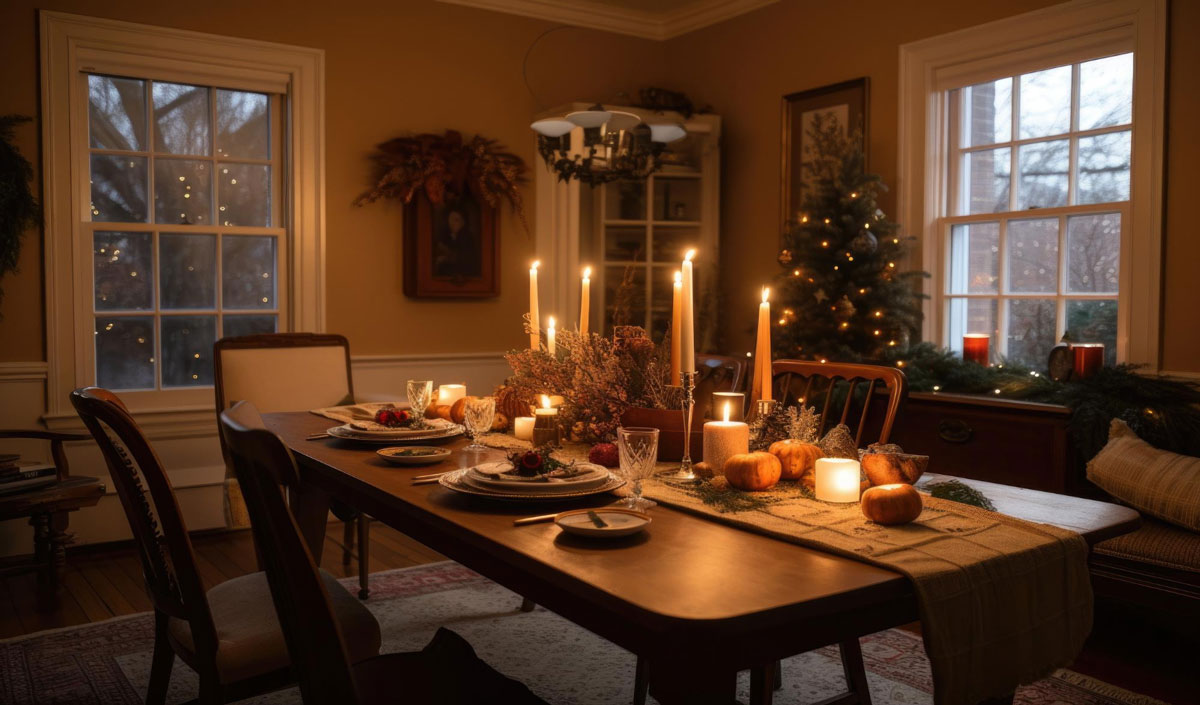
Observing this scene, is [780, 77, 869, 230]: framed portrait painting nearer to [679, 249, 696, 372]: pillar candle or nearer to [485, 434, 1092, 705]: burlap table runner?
[679, 249, 696, 372]: pillar candle

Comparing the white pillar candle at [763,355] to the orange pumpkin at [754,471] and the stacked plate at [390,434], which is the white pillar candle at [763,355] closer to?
the orange pumpkin at [754,471]

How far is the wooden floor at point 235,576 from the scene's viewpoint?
8.79ft

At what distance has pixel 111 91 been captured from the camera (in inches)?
161

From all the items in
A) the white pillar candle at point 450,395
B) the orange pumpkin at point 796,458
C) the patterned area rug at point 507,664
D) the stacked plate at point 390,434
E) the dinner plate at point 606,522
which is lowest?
the patterned area rug at point 507,664

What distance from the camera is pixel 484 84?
494 cm

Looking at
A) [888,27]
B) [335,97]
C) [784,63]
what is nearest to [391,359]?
[335,97]

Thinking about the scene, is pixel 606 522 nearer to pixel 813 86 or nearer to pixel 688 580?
pixel 688 580

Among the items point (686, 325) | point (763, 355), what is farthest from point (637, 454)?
point (763, 355)

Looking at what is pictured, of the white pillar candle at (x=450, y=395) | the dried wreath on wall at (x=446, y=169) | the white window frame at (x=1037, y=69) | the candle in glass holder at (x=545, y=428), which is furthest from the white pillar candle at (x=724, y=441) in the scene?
the dried wreath on wall at (x=446, y=169)

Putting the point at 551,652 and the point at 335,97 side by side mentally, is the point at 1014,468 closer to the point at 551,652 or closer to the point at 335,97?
the point at 551,652

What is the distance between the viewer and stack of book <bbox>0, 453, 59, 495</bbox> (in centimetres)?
333

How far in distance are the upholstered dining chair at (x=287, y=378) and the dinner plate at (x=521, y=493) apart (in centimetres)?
172

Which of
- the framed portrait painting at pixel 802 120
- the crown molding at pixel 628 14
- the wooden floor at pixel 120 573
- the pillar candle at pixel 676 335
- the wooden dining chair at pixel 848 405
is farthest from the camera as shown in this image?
the crown molding at pixel 628 14

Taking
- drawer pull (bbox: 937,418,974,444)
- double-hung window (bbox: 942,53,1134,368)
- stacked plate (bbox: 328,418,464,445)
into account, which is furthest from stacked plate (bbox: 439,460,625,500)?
double-hung window (bbox: 942,53,1134,368)
